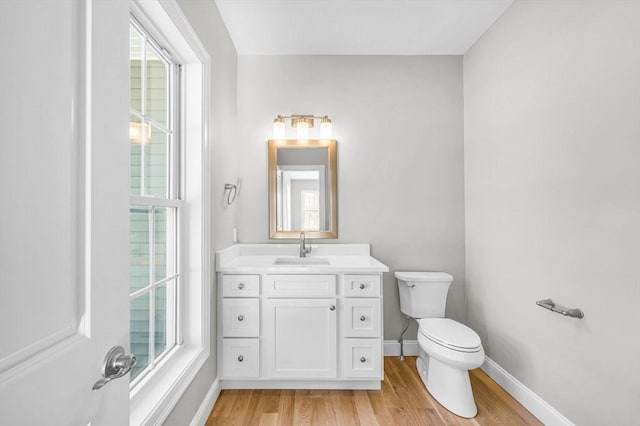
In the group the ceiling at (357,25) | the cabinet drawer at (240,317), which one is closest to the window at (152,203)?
the cabinet drawer at (240,317)

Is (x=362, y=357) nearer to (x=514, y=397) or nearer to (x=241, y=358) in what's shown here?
(x=241, y=358)

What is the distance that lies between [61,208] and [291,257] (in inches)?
80.7

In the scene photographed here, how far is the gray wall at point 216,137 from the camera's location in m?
1.60

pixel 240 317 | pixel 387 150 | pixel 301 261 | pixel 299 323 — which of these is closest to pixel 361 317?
pixel 299 323

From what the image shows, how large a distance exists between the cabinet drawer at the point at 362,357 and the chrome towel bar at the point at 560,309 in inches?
38.5

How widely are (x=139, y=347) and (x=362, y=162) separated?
6.70 ft

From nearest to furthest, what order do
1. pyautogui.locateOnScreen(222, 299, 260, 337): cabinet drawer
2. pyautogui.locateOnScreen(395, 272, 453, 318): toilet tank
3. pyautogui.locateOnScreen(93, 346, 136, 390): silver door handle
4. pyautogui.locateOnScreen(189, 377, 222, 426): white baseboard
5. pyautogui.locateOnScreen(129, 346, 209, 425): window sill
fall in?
pyautogui.locateOnScreen(93, 346, 136, 390): silver door handle
pyautogui.locateOnScreen(129, 346, 209, 425): window sill
pyautogui.locateOnScreen(189, 377, 222, 426): white baseboard
pyautogui.locateOnScreen(222, 299, 260, 337): cabinet drawer
pyautogui.locateOnScreen(395, 272, 453, 318): toilet tank

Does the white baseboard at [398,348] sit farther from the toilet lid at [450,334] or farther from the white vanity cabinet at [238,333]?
the white vanity cabinet at [238,333]

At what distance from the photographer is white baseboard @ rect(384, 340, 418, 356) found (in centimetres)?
262

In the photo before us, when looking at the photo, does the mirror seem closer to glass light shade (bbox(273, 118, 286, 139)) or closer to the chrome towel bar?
glass light shade (bbox(273, 118, 286, 139))

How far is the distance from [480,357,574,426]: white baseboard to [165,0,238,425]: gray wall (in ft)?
6.39

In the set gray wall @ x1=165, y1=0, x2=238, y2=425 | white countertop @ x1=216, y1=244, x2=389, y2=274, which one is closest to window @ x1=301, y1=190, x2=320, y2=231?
white countertop @ x1=216, y1=244, x2=389, y2=274

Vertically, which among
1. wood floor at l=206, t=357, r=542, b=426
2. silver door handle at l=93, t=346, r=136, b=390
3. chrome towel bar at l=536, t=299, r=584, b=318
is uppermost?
silver door handle at l=93, t=346, r=136, b=390

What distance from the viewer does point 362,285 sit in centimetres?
207
